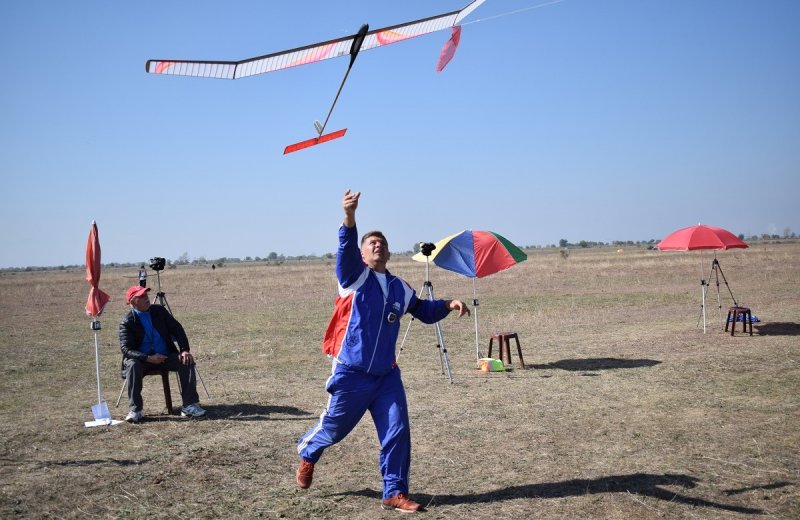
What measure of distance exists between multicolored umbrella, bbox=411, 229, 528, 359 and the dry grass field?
1853mm

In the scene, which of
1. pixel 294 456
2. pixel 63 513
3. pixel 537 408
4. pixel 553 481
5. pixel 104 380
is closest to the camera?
pixel 63 513

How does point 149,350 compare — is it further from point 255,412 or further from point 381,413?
point 381,413

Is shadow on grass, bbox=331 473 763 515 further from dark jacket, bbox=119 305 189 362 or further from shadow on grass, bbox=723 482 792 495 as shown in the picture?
dark jacket, bbox=119 305 189 362

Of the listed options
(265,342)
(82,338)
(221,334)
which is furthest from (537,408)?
(82,338)

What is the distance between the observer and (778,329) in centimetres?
1369

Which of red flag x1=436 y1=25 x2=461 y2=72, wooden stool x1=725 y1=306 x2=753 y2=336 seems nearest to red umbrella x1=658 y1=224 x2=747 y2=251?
wooden stool x1=725 y1=306 x2=753 y2=336

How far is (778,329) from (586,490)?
10900 mm

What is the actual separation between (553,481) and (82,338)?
47.5ft

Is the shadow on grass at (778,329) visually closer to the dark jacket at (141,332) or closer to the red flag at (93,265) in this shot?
the dark jacket at (141,332)

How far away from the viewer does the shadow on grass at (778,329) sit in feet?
43.1

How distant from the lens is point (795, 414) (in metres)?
7.27

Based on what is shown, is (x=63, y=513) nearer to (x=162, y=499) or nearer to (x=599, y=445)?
(x=162, y=499)

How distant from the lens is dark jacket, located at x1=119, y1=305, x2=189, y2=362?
7969 millimetres

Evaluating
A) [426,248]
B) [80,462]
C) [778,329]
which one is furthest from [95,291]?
[778,329]
